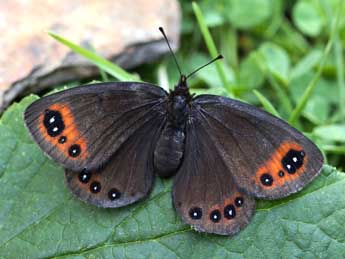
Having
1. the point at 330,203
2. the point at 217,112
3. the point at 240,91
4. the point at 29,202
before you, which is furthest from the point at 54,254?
the point at 240,91

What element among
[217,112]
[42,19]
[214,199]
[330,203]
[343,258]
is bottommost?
[343,258]

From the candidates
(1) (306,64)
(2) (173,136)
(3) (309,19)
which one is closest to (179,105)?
(2) (173,136)

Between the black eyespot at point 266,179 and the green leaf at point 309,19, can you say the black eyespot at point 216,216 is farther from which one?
the green leaf at point 309,19

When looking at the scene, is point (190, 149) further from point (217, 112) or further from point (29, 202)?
point (29, 202)

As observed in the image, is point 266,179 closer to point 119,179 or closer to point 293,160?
point 293,160

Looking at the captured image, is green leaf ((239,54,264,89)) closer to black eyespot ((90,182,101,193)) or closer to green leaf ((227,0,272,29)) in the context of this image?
green leaf ((227,0,272,29))

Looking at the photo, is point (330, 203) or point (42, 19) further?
point (42, 19)

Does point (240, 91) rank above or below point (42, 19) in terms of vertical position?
below
